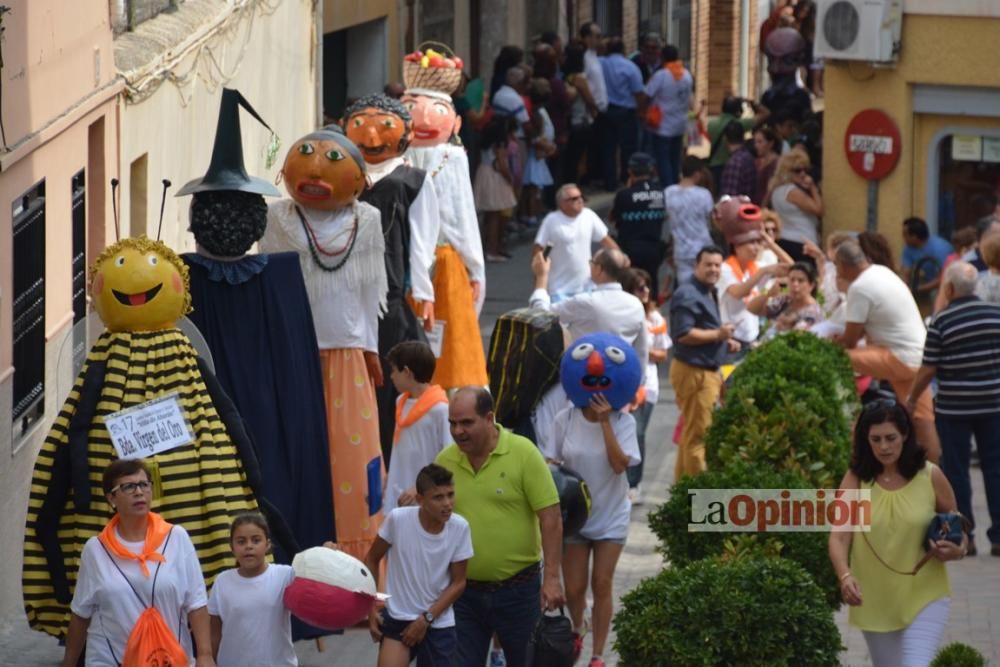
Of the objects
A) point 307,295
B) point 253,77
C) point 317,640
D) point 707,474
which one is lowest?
point 317,640

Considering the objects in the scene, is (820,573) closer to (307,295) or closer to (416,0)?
(307,295)

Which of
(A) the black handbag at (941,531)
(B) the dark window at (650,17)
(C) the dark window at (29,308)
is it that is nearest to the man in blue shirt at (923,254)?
(C) the dark window at (29,308)

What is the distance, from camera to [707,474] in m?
10.2

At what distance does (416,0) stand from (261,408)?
14.7 m

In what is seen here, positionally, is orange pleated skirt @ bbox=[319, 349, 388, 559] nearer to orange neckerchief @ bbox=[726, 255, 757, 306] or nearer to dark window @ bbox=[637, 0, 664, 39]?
orange neckerchief @ bbox=[726, 255, 757, 306]

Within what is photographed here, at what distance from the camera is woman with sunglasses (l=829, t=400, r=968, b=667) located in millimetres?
8953

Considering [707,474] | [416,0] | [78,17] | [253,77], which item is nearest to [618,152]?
[416,0]

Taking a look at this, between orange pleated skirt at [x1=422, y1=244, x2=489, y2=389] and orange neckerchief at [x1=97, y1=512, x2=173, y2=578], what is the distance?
509 cm

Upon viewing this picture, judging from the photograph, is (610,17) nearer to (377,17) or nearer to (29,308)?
(377,17)

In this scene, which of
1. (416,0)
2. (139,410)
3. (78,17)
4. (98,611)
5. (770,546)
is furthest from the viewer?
(416,0)

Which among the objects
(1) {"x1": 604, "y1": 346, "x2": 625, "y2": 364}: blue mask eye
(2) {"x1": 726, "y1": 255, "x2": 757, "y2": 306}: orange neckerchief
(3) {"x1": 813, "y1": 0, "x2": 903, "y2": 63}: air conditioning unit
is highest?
(3) {"x1": 813, "y1": 0, "x2": 903, "y2": 63}: air conditioning unit

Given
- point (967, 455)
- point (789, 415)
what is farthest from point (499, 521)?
point (967, 455)

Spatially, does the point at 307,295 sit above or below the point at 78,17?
below

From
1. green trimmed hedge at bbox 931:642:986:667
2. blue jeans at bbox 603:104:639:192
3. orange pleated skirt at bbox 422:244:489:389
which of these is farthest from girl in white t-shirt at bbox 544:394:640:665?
blue jeans at bbox 603:104:639:192
